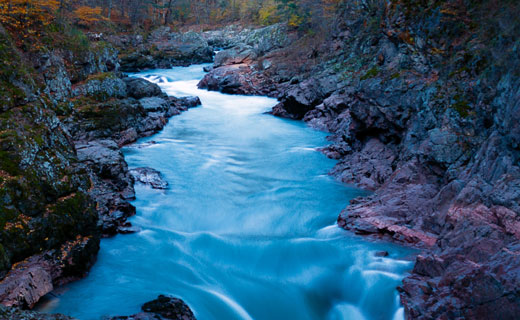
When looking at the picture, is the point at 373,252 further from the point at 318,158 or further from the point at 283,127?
the point at 283,127

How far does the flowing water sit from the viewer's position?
5754 millimetres

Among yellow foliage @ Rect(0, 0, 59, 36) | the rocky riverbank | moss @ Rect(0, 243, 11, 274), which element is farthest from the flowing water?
yellow foliage @ Rect(0, 0, 59, 36)

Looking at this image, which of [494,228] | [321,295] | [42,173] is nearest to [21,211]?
[42,173]

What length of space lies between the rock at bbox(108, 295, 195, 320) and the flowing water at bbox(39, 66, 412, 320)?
0.36m

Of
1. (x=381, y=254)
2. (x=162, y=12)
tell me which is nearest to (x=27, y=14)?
(x=381, y=254)

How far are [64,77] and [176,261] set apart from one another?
10040 mm

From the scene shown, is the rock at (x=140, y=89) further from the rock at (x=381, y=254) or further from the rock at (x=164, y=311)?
the rock at (x=381, y=254)

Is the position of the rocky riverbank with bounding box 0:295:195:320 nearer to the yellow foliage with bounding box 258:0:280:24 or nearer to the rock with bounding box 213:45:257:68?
the rock with bounding box 213:45:257:68

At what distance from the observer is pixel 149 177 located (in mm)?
10547

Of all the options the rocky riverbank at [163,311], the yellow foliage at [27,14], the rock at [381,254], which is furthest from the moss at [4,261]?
the yellow foliage at [27,14]

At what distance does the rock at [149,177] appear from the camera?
10289 mm

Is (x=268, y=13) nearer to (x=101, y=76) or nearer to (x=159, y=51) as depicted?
(x=159, y=51)

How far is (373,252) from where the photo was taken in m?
6.62

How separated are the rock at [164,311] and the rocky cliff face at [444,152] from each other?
2991 millimetres
